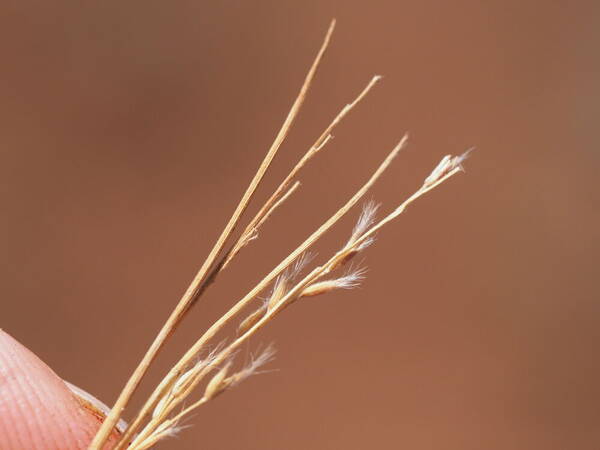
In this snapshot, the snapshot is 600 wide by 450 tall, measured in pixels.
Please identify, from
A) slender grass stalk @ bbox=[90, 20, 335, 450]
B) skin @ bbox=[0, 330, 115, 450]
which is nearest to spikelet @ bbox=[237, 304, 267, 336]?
slender grass stalk @ bbox=[90, 20, 335, 450]

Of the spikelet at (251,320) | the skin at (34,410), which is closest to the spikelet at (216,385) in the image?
the spikelet at (251,320)

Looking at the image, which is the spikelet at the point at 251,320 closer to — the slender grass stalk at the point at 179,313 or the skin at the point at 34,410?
the slender grass stalk at the point at 179,313

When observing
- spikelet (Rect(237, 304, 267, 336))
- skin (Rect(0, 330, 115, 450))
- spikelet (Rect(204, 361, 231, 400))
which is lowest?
skin (Rect(0, 330, 115, 450))

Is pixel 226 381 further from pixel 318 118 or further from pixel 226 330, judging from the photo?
pixel 318 118

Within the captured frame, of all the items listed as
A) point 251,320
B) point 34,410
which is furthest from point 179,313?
point 34,410

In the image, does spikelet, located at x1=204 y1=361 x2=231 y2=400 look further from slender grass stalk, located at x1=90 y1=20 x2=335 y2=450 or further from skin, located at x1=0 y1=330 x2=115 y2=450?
skin, located at x1=0 y1=330 x2=115 y2=450

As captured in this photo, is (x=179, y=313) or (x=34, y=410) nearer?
(x=179, y=313)

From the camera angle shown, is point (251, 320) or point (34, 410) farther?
point (34, 410)

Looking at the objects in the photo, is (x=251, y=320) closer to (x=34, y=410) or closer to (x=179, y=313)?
(x=179, y=313)
